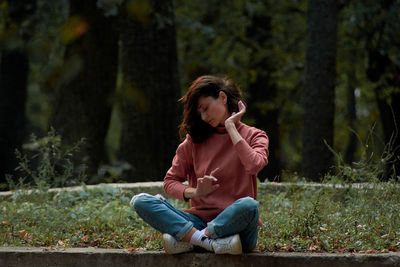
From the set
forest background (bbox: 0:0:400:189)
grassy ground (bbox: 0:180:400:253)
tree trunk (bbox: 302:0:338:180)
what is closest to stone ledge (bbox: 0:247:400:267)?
grassy ground (bbox: 0:180:400:253)

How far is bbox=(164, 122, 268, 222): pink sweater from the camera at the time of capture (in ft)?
15.6

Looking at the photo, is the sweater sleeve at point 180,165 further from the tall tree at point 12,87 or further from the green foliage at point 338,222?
the tall tree at point 12,87

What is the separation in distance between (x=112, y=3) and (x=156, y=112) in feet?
5.25

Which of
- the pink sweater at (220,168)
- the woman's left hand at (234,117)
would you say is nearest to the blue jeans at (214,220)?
the pink sweater at (220,168)

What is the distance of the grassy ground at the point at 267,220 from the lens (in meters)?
5.14

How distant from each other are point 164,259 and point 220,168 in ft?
2.42

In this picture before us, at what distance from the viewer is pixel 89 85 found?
10.4 meters

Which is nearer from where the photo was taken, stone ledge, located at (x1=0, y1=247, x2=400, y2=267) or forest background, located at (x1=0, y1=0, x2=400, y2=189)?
stone ledge, located at (x1=0, y1=247, x2=400, y2=267)

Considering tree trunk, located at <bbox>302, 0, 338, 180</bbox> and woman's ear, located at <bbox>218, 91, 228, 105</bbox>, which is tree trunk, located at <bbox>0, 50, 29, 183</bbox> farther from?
woman's ear, located at <bbox>218, 91, 228, 105</bbox>

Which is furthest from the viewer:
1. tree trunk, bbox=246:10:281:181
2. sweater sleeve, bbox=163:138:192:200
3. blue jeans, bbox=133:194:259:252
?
tree trunk, bbox=246:10:281:181

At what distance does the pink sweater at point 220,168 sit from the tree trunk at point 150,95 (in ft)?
14.9

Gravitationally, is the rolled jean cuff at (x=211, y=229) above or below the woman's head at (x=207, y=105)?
below

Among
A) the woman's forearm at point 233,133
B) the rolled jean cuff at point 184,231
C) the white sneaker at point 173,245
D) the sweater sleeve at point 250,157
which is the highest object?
the woman's forearm at point 233,133

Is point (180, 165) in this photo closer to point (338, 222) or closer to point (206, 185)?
point (206, 185)
